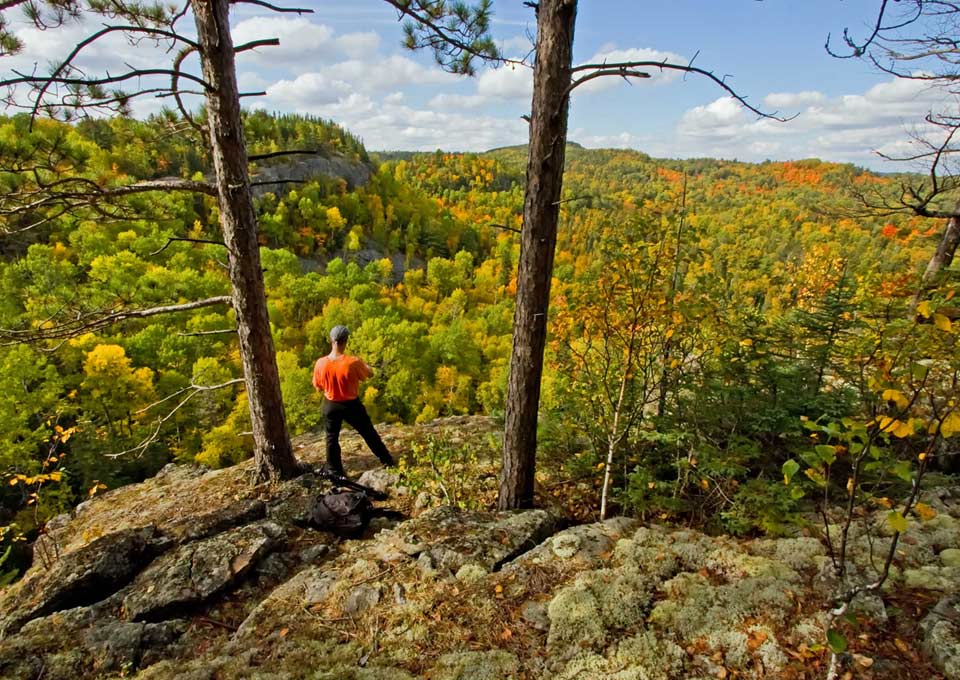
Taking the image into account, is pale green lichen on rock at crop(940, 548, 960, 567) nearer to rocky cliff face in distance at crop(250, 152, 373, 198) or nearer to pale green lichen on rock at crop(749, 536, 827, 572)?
pale green lichen on rock at crop(749, 536, 827, 572)

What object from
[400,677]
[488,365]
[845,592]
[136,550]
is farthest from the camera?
[488,365]

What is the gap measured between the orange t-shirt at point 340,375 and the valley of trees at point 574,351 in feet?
4.25

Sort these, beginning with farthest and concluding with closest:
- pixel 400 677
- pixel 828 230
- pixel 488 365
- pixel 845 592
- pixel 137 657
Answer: pixel 828 230, pixel 488 365, pixel 137 657, pixel 400 677, pixel 845 592

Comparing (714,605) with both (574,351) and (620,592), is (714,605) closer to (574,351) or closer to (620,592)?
(620,592)

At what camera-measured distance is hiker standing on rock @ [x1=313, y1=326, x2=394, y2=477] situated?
562 centimetres

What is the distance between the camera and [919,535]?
12.3 feet

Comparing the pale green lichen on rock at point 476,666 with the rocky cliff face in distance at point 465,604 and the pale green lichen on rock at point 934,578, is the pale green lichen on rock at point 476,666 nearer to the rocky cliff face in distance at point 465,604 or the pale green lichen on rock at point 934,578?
the rocky cliff face in distance at point 465,604

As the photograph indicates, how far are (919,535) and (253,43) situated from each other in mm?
7143

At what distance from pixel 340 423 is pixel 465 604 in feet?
11.0

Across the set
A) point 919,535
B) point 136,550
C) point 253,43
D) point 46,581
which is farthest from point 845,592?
point 253,43

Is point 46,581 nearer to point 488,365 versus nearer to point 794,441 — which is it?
point 794,441

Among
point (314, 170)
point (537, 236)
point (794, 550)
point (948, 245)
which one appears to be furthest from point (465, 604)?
point (314, 170)

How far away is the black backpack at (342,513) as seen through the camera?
4.58 metres

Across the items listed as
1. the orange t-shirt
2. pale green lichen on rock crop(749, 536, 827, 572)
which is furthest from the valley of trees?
the orange t-shirt
